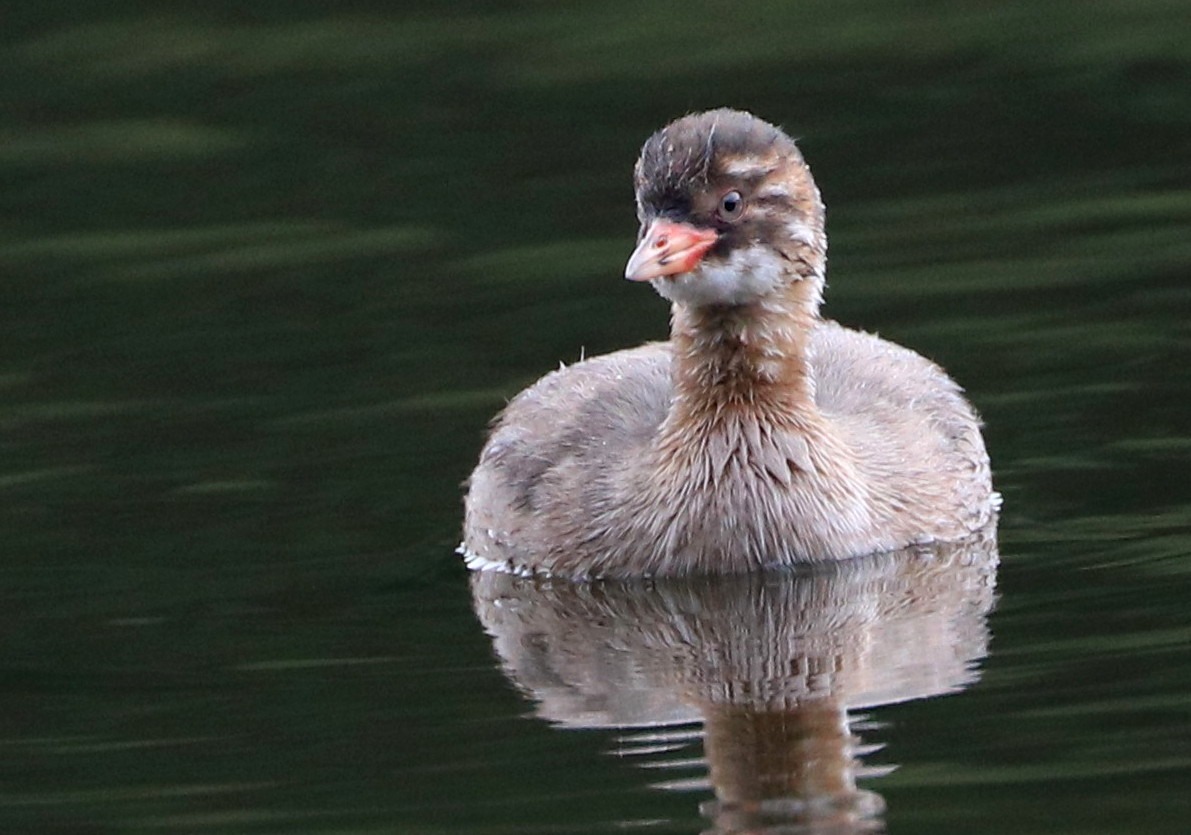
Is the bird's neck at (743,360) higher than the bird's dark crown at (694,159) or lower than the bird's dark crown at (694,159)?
lower

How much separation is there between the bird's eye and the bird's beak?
0.09 metres

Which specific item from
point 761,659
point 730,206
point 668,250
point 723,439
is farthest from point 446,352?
point 761,659

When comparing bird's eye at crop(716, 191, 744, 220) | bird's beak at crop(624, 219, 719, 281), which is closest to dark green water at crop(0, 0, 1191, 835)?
bird's beak at crop(624, 219, 719, 281)

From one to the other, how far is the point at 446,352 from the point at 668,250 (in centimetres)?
378

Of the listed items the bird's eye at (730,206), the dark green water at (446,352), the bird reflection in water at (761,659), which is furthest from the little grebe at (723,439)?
the dark green water at (446,352)

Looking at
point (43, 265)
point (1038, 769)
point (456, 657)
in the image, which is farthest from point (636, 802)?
point (43, 265)

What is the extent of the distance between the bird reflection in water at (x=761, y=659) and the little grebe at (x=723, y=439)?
17cm

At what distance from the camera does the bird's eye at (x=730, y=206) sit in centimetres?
1306

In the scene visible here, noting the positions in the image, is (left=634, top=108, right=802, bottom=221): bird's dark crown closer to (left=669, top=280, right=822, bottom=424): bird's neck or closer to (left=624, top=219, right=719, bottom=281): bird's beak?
(left=624, top=219, right=719, bottom=281): bird's beak

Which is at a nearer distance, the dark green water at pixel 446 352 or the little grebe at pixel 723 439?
the dark green water at pixel 446 352

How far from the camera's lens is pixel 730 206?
43.0 feet

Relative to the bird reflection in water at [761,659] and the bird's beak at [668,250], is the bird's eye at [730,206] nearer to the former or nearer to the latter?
the bird's beak at [668,250]

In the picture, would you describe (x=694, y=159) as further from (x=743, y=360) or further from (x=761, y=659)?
(x=761, y=659)

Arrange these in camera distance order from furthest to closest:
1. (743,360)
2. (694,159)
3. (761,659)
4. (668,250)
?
(743,360) → (694,159) → (668,250) → (761,659)
